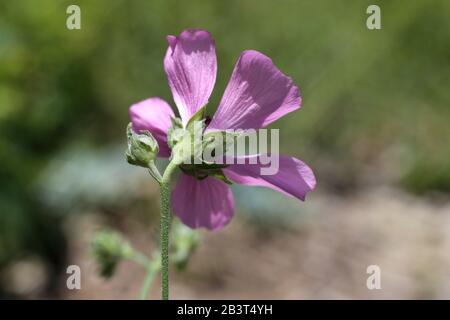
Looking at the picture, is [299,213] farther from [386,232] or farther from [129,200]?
[129,200]

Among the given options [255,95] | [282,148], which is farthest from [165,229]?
[282,148]

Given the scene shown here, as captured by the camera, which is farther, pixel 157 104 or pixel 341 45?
pixel 341 45

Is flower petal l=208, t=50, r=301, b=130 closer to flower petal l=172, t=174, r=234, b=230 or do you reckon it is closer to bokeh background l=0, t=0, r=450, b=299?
flower petal l=172, t=174, r=234, b=230

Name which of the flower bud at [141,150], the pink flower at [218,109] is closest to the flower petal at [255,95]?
the pink flower at [218,109]

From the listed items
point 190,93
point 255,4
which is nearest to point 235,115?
→ point 190,93

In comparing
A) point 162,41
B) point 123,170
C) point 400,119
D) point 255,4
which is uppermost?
point 255,4

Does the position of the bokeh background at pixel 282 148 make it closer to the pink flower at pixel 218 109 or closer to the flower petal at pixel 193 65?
the pink flower at pixel 218 109
